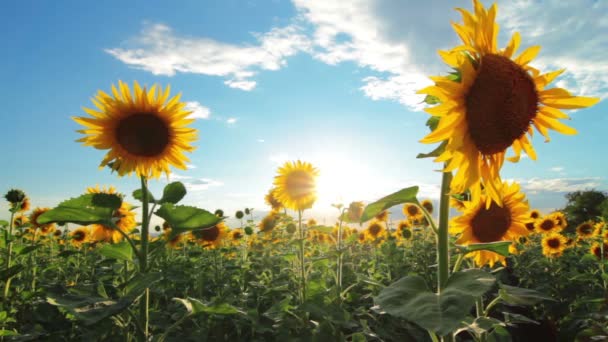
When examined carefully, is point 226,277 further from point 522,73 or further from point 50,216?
point 522,73

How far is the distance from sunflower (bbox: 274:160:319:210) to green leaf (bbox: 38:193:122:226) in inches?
151

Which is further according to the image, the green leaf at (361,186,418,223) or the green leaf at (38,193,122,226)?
the green leaf at (38,193,122,226)

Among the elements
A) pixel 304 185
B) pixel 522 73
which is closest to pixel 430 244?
pixel 304 185

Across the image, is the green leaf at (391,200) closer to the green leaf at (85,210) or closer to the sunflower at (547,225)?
the green leaf at (85,210)

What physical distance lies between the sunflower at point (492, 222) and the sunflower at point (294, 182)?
3.00m

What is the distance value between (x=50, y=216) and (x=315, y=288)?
2.42m

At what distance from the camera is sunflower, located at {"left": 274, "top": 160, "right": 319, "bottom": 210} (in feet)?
19.8

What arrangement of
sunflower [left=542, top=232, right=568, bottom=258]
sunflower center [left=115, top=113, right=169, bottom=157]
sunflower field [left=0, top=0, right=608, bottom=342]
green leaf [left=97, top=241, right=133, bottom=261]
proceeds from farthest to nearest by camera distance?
sunflower [left=542, top=232, right=568, bottom=258] < sunflower center [left=115, top=113, right=169, bottom=157] < green leaf [left=97, top=241, right=133, bottom=261] < sunflower field [left=0, top=0, right=608, bottom=342]

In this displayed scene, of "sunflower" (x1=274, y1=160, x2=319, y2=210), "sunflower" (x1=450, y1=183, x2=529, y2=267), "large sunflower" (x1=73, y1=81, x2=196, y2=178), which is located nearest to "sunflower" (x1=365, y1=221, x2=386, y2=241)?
"sunflower" (x1=274, y1=160, x2=319, y2=210)

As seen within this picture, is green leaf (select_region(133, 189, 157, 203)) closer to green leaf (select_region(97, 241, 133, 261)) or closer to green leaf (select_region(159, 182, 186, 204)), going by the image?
green leaf (select_region(159, 182, 186, 204))

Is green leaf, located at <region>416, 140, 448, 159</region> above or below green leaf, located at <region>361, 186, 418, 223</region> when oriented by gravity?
above

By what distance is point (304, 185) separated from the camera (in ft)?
19.9

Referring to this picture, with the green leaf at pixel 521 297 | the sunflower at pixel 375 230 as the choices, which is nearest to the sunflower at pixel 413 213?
the sunflower at pixel 375 230

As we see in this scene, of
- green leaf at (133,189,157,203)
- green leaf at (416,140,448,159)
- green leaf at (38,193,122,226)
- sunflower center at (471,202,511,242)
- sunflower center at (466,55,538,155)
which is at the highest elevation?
sunflower center at (466,55,538,155)
